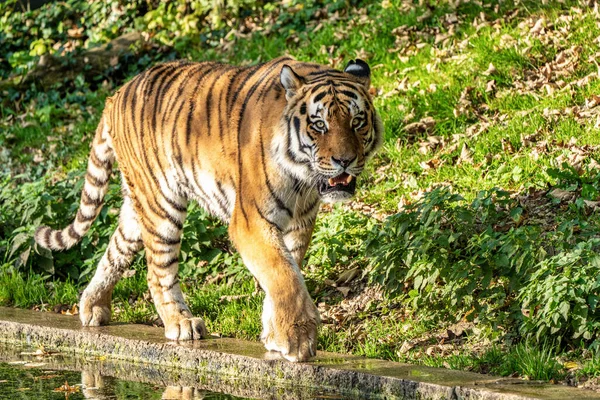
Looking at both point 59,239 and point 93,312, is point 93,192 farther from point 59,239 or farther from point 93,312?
point 93,312

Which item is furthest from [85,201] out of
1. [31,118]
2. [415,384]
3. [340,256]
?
[31,118]

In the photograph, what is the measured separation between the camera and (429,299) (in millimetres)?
5453

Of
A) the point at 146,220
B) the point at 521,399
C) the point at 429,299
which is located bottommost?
the point at 521,399

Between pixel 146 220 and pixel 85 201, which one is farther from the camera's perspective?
pixel 85 201

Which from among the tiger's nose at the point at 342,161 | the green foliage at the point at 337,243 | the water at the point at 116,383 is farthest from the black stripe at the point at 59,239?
the tiger's nose at the point at 342,161

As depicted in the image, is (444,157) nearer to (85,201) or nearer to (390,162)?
(390,162)

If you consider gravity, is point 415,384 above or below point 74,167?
below

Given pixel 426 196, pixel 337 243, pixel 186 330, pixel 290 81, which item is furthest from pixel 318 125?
pixel 337 243

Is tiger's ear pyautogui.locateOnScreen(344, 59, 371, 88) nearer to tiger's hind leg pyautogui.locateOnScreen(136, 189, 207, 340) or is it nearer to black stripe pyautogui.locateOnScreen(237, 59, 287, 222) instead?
black stripe pyautogui.locateOnScreen(237, 59, 287, 222)

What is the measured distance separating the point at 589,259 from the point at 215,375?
1.93 meters

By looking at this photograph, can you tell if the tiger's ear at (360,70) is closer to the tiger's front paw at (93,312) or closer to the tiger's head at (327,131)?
the tiger's head at (327,131)

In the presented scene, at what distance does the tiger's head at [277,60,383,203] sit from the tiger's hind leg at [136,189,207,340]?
1116 millimetres

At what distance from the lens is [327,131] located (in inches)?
193

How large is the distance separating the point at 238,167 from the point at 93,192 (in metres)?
1.53
